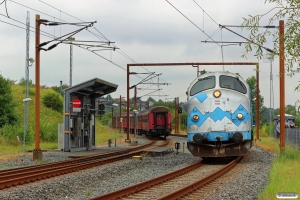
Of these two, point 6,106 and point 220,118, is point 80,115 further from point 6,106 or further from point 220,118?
point 6,106

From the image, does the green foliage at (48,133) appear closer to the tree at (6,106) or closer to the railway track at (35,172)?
the tree at (6,106)

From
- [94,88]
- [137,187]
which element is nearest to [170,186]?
[137,187]

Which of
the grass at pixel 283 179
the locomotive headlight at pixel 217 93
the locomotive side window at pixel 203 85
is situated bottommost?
the grass at pixel 283 179

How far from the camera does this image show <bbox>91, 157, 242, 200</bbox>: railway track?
34.4ft

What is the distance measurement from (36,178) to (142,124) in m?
38.3

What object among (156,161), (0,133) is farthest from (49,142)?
(156,161)

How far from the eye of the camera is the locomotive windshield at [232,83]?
17750 millimetres

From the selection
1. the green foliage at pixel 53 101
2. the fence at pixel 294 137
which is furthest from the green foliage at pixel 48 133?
the green foliage at pixel 53 101

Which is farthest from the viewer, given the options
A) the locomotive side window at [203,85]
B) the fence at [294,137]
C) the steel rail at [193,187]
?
the fence at [294,137]

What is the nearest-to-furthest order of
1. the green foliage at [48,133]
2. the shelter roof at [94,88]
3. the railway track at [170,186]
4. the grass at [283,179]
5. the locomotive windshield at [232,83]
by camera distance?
the grass at [283,179], the railway track at [170,186], the locomotive windshield at [232,83], the shelter roof at [94,88], the green foliage at [48,133]

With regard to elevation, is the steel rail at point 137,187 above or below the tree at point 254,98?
below

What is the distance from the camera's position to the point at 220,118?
671 inches

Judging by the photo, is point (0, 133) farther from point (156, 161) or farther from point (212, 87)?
point (212, 87)

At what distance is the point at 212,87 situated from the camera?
1775cm
